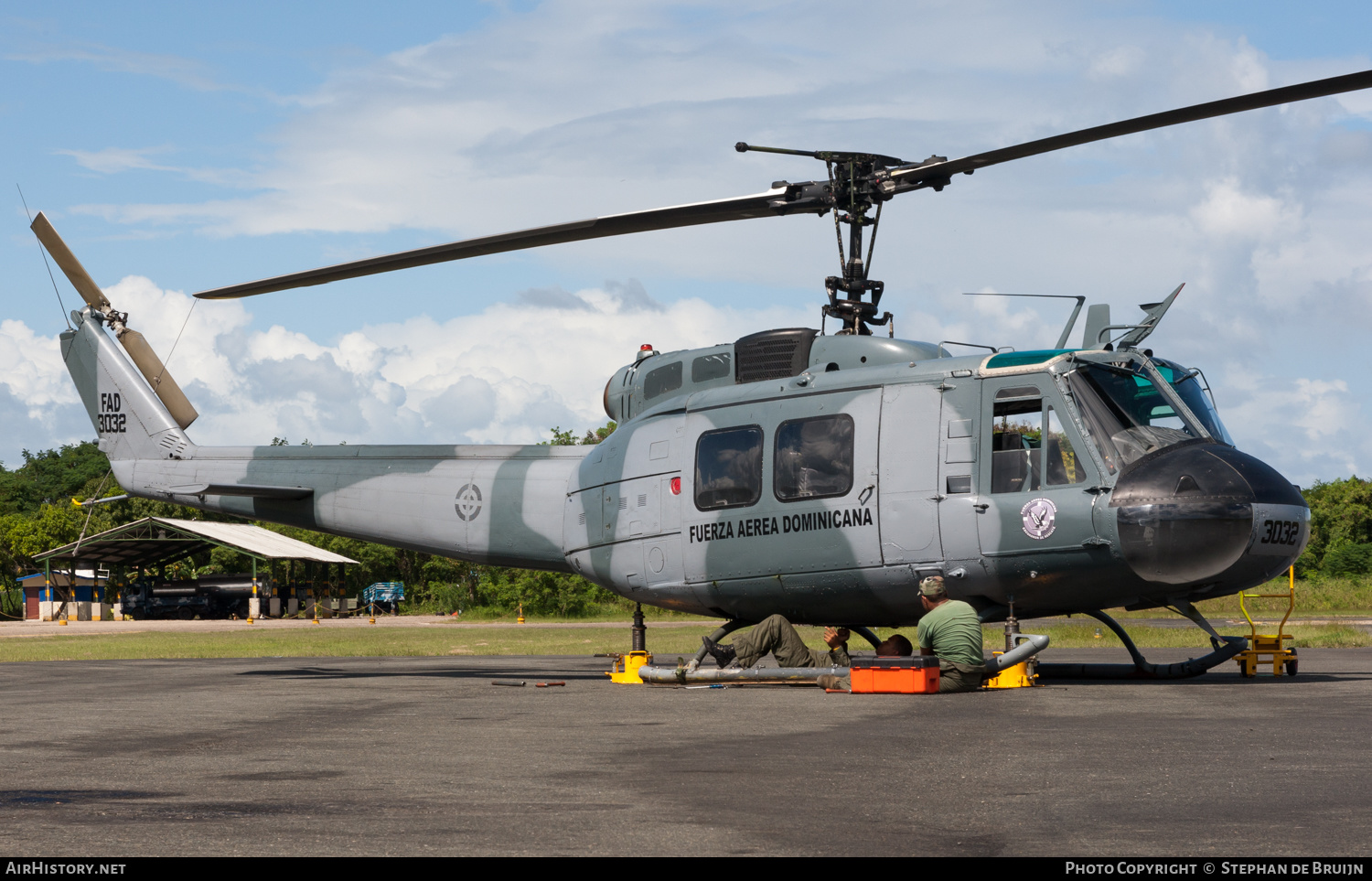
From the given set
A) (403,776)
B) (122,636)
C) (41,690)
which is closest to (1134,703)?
(403,776)

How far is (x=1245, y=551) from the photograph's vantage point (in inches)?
483

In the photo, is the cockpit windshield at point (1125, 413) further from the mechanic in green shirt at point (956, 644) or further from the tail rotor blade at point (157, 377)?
the tail rotor blade at point (157, 377)

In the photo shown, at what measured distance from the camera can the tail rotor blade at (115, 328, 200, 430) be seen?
1983 centimetres

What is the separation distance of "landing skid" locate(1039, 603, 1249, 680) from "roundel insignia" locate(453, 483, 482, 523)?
24.7ft

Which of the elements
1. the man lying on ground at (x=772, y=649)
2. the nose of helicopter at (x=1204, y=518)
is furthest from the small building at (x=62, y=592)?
the nose of helicopter at (x=1204, y=518)

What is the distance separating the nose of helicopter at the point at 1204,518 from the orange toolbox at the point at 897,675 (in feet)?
7.17

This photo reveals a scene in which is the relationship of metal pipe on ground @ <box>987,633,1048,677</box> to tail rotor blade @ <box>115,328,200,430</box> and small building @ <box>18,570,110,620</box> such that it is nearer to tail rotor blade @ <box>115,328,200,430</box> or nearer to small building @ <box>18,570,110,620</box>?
tail rotor blade @ <box>115,328,200,430</box>

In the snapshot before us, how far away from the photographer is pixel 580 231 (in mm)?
14453

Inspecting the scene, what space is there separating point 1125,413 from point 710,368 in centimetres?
503

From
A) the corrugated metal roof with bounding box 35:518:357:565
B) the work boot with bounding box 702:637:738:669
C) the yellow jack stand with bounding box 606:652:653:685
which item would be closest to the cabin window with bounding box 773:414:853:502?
the work boot with bounding box 702:637:738:669

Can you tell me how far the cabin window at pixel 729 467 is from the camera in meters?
14.7

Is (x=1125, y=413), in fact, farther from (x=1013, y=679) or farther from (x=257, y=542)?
(x=257, y=542)
